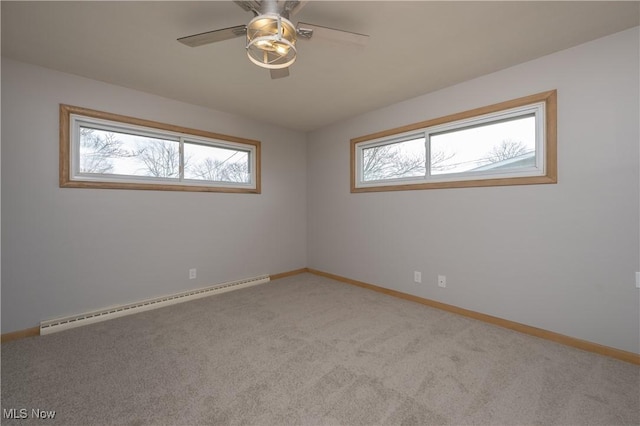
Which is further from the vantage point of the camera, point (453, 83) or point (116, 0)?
point (453, 83)

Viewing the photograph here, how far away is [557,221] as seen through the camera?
2209 millimetres

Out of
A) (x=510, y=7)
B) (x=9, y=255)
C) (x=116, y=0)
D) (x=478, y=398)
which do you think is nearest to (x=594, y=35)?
(x=510, y=7)

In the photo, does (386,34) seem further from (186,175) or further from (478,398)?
(186,175)

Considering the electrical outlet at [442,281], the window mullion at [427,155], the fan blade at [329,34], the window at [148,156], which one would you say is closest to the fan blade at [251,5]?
the fan blade at [329,34]

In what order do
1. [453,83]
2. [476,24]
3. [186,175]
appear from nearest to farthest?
[476,24] < [453,83] < [186,175]

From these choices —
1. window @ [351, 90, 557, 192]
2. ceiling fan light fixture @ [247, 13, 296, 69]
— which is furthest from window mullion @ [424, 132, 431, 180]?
ceiling fan light fixture @ [247, 13, 296, 69]

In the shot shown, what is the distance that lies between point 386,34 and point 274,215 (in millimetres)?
2832

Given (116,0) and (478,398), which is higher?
(116,0)

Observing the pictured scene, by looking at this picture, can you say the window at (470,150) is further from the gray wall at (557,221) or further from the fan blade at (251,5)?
the fan blade at (251,5)

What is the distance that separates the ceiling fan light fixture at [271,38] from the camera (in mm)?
1387

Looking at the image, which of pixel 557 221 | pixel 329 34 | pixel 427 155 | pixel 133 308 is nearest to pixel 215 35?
pixel 329 34

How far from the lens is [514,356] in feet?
6.47

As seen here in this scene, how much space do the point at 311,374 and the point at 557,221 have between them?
7.49 ft

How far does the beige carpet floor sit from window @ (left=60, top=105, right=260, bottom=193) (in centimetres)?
147
